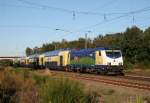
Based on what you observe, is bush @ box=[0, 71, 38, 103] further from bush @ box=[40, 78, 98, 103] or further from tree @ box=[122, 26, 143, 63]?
tree @ box=[122, 26, 143, 63]

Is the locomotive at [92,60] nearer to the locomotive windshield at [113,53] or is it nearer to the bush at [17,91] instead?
the locomotive windshield at [113,53]

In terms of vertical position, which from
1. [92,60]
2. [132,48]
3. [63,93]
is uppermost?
[132,48]

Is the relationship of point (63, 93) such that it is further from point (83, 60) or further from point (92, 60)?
point (83, 60)

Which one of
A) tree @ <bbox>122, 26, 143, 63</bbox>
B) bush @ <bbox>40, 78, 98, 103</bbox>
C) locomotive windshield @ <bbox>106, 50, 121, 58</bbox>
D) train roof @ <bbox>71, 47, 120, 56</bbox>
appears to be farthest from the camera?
tree @ <bbox>122, 26, 143, 63</bbox>

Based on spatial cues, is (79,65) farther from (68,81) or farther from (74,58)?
(68,81)

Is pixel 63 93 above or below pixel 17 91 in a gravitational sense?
above

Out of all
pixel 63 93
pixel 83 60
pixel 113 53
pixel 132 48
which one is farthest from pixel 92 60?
pixel 63 93

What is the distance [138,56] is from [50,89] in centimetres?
4838

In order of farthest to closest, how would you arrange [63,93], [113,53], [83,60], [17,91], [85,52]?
[83,60], [85,52], [113,53], [17,91], [63,93]

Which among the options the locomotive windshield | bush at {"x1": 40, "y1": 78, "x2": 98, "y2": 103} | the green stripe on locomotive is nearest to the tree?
the green stripe on locomotive

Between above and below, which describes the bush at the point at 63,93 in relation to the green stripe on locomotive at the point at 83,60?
below

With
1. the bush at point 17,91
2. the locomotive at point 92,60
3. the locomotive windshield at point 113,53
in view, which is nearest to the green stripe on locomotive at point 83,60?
the locomotive at point 92,60

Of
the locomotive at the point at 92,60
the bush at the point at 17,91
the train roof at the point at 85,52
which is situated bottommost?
the bush at the point at 17,91

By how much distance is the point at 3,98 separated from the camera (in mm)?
14859
